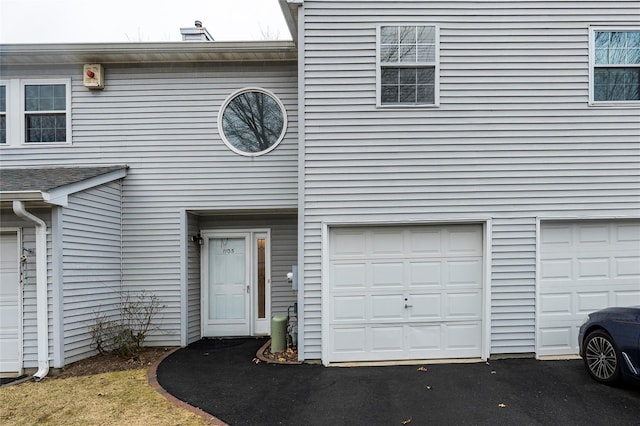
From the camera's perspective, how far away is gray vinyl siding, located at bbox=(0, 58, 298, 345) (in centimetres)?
696

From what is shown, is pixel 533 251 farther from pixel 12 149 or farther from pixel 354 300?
pixel 12 149

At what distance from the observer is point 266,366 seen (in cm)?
565

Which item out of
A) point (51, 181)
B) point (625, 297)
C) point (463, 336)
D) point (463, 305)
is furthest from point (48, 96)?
point (625, 297)

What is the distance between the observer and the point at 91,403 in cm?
446

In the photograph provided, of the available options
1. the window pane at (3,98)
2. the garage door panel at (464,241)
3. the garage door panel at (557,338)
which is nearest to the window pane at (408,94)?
the garage door panel at (464,241)

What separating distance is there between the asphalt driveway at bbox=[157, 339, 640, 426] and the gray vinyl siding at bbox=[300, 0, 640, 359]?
891mm

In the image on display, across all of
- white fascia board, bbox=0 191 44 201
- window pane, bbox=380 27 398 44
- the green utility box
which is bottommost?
the green utility box

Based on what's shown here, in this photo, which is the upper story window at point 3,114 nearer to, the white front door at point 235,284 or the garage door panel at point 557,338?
the white front door at point 235,284

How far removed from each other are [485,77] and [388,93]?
1.55 metres

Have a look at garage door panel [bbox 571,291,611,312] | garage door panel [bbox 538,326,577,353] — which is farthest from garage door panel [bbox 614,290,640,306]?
garage door panel [bbox 538,326,577,353]

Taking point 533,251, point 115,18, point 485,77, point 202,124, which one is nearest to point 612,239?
point 533,251

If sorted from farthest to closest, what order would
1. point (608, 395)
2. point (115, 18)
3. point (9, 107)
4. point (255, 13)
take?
point (255, 13) < point (115, 18) < point (9, 107) < point (608, 395)

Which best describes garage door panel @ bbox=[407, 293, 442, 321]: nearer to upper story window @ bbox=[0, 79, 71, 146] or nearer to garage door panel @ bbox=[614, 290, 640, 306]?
garage door panel @ bbox=[614, 290, 640, 306]

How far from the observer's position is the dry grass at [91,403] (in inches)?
160
